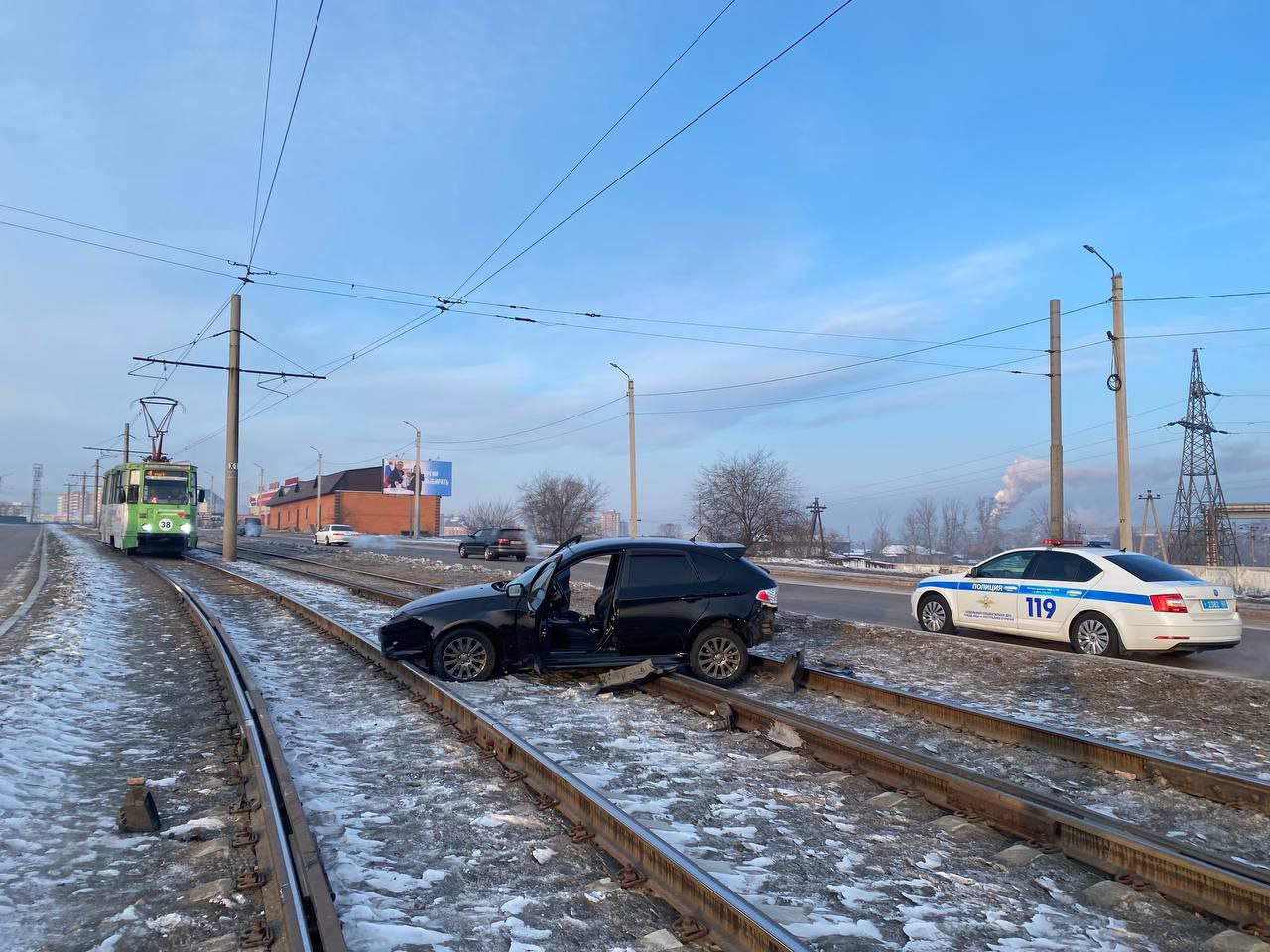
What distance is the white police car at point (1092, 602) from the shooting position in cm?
1043

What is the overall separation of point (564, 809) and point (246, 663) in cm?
657

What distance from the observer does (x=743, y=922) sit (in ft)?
11.4

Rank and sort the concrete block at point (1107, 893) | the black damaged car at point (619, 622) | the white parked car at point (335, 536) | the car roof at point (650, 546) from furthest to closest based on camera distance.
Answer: the white parked car at point (335, 536), the car roof at point (650, 546), the black damaged car at point (619, 622), the concrete block at point (1107, 893)

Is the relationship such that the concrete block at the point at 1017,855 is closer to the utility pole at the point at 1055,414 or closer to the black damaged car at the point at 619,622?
the black damaged car at the point at 619,622

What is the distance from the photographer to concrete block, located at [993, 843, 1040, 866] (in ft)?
14.8

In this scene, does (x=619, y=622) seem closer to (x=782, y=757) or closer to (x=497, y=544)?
(x=782, y=757)

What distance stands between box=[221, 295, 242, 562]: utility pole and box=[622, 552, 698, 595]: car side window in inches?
945

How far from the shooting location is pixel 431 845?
15.3 ft

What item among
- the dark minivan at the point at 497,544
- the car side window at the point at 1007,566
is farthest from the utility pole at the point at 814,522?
the car side window at the point at 1007,566

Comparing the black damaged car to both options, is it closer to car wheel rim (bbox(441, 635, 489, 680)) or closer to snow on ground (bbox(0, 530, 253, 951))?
car wheel rim (bbox(441, 635, 489, 680))

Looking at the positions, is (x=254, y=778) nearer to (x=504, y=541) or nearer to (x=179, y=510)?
(x=179, y=510)

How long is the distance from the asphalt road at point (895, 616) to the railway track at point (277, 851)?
9663mm

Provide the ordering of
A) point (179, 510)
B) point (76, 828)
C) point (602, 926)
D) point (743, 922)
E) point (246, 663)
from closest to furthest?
point (743, 922) < point (602, 926) < point (76, 828) < point (246, 663) < point (179, 510)

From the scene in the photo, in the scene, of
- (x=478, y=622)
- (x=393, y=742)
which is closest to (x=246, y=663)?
(x=478, y=622)
